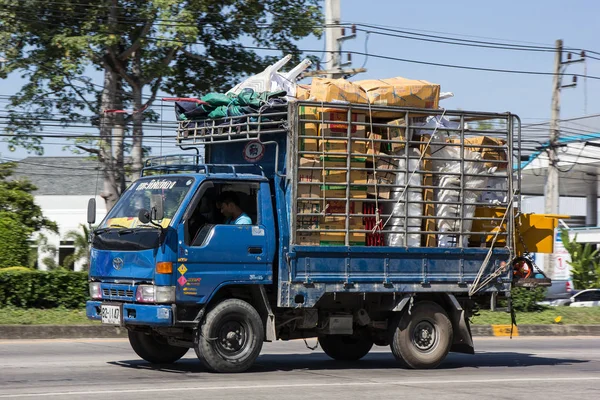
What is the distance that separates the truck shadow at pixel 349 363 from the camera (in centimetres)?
1070

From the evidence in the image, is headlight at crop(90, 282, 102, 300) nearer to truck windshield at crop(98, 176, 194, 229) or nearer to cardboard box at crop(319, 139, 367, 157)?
truck windshield at crop(98, 176, 194, 229)

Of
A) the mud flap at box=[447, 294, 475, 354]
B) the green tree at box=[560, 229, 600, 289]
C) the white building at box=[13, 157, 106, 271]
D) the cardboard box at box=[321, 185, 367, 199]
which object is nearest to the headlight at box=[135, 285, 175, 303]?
the cardboard box at box=[321, 185, 367, 199]

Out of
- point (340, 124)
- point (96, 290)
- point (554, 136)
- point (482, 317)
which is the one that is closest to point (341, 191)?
point (340, 124)

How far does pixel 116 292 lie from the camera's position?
10.0 meters

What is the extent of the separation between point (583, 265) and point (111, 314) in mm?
29193

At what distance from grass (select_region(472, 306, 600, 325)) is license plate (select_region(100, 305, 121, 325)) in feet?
33.5

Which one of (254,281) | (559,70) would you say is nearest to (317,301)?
(254,281)

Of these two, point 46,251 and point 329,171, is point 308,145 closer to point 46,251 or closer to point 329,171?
point 329,171

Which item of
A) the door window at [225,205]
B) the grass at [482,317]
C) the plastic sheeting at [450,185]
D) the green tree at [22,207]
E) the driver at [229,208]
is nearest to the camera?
the door window at [225,205]

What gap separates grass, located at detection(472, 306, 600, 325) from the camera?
1905 centimetres

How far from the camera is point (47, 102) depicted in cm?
2367

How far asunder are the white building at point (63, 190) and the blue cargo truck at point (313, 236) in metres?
28.7

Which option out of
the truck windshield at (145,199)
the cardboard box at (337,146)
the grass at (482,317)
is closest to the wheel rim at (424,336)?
the cardboard box at (337,146)

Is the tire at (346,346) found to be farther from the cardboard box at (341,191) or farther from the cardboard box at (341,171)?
the cardboard box at (341,171)
